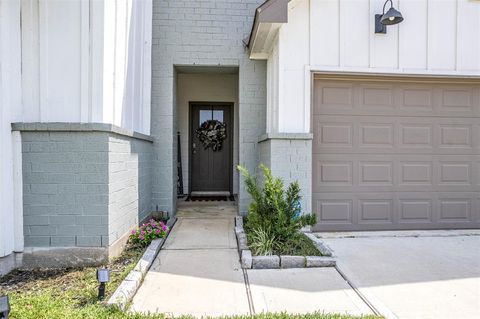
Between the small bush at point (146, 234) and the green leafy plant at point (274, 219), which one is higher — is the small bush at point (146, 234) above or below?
below

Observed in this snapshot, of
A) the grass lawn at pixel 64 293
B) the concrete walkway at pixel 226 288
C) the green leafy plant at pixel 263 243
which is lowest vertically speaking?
the concrete walkway at pixel 226 288

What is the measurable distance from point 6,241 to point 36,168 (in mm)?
815

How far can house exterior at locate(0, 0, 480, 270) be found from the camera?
3635mm

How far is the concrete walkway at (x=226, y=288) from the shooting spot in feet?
9.13

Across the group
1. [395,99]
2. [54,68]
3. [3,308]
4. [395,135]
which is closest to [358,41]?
[395,99]

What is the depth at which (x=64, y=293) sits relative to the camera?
2984 mm

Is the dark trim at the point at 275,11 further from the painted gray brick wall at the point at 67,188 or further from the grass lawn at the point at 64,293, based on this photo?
the grass lawn at the point at 64,293

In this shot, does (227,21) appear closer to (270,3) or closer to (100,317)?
(270,3)

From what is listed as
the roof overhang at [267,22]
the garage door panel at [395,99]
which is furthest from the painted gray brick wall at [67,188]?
the garage door panel at [395,99]

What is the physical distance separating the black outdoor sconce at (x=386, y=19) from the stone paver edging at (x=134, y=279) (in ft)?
14.4

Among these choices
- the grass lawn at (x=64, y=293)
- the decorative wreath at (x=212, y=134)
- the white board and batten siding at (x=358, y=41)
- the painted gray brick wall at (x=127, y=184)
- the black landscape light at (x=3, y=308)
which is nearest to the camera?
the black landscape light at (x=3, y=308)

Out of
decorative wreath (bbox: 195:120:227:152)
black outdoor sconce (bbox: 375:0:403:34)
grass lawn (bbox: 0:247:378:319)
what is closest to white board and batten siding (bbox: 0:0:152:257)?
grass lawn (bbox: 0:247:378:319)

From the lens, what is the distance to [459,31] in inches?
201

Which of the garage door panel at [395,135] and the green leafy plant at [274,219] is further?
the garage door panel at [395,135]
